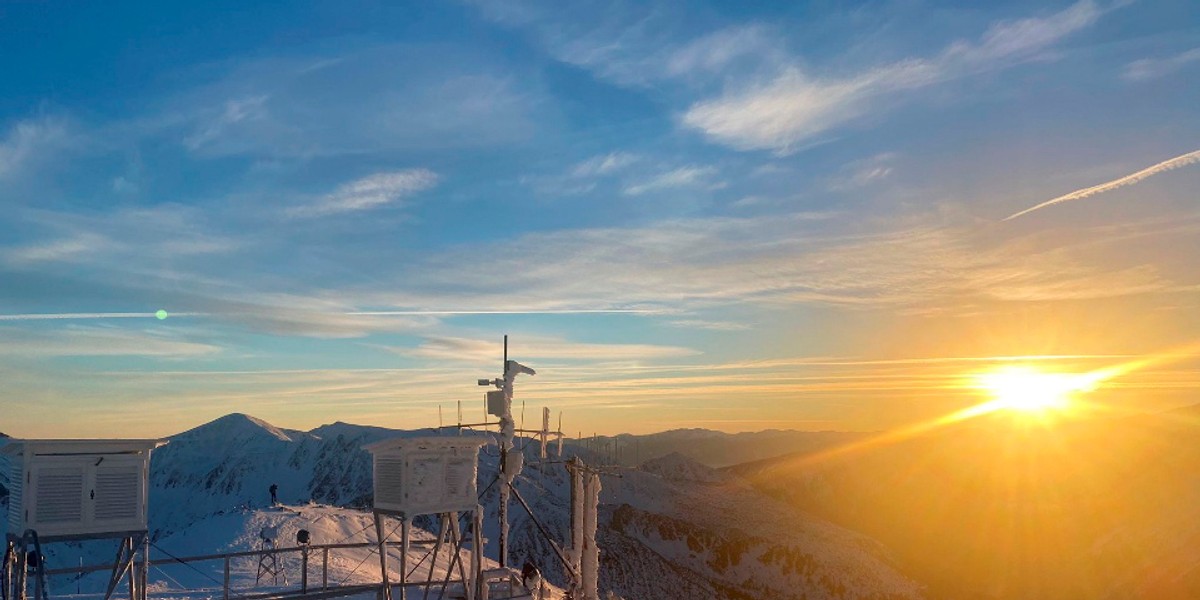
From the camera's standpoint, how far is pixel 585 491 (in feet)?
115

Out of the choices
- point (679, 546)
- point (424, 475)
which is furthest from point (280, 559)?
point (679, 546)

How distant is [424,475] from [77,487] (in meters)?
9.39

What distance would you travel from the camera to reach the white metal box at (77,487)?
75.7 ft

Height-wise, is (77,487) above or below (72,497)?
above

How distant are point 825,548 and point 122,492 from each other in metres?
171

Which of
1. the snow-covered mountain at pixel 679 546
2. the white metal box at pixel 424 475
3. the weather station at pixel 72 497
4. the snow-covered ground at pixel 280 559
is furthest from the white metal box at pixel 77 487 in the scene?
the snow-covered mountain at pixel 679 546

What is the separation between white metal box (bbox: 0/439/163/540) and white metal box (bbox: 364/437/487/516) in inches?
265

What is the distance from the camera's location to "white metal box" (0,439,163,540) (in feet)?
75.7

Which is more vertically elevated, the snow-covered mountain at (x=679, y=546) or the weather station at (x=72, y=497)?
the weather station at (x=72, y=497)

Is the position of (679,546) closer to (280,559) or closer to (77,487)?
(280,559)

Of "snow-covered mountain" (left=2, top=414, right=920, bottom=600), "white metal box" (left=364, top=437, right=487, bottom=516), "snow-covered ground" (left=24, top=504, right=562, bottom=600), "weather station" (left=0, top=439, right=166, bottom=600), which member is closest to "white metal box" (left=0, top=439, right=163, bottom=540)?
"weather station" (left=0, top=439, right=166, bottom=600)

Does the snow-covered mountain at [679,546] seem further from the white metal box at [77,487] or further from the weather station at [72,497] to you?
the white metal box at [77,487]

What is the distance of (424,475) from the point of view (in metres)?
28.7

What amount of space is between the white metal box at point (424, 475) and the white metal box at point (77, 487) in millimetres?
6735
